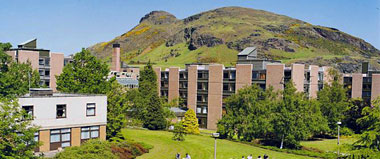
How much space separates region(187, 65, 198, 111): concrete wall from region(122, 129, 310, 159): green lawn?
69.9 feet

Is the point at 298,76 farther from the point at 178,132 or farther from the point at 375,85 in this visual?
the point at 178,132

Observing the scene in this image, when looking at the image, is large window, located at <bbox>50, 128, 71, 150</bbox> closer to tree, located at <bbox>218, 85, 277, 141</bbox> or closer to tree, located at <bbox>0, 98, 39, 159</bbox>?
tree, located at <bbox>0, 98, 39, 159</bbox>

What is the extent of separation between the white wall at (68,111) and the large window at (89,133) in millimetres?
522

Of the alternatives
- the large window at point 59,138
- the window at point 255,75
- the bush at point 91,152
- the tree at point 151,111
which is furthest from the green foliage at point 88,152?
the window at point 255,75

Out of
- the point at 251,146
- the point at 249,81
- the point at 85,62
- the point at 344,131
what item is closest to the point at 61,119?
the point at 85,62

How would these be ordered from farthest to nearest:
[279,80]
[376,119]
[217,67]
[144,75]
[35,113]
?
[144,75] < [217,67] < [279,80] < [35,113] < [376,119]

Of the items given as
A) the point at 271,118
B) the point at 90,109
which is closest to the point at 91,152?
the point at 90,109

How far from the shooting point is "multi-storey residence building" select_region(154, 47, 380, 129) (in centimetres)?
6444

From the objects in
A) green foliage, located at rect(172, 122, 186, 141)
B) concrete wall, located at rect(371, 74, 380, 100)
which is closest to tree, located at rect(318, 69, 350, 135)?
concrete wall, located at rect(371, 74, 380, 100)

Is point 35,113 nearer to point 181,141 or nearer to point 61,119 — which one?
point 61,119

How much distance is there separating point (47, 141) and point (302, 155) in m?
27.3

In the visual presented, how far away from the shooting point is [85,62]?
1978 inches

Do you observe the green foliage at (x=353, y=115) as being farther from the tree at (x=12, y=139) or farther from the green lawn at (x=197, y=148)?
the tree at (x=12, y=139)

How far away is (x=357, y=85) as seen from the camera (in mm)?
78188
